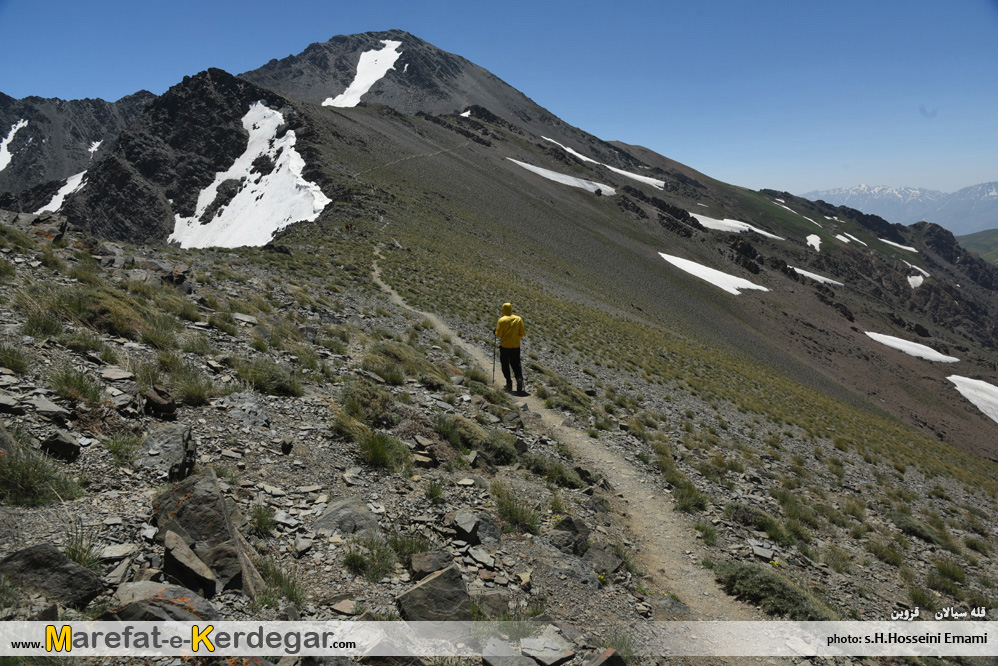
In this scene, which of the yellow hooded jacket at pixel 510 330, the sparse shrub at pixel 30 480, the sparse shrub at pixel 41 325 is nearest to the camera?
the sparse shrub at pixel 30 480

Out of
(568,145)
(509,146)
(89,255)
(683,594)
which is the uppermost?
(568,145)

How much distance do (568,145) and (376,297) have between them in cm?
12438

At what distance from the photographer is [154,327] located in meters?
8.17

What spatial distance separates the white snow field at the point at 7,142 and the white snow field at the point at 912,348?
187971mm

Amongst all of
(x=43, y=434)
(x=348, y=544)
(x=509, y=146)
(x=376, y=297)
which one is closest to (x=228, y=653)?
(x=348, y=544)

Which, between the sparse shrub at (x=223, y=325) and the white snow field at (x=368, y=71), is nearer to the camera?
the sparse shrub at (x=223, y=325)

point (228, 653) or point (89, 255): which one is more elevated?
point (89, 255)

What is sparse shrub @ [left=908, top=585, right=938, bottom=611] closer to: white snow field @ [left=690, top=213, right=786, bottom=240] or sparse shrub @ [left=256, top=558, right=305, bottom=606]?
sparse shrub @ [left=256, top=558, right=305, bottom=606]

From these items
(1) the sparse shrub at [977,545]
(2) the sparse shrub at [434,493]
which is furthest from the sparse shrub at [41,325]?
(1) the sparse shrub at [977,545]

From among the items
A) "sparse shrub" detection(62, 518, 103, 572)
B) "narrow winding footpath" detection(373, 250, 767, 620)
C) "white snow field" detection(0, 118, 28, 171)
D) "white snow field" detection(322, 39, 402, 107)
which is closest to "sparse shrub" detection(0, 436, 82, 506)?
"sparse shrub" detection(62, 518, 103, 572)

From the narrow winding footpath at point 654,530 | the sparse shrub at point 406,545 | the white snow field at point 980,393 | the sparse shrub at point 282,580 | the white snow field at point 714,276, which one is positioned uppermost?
the white snow field at point 714,276

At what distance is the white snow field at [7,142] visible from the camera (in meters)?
122

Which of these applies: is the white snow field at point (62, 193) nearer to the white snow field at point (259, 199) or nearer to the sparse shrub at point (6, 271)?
the white snow field at point (259, 199)

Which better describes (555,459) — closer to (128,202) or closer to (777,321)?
(777,321)
